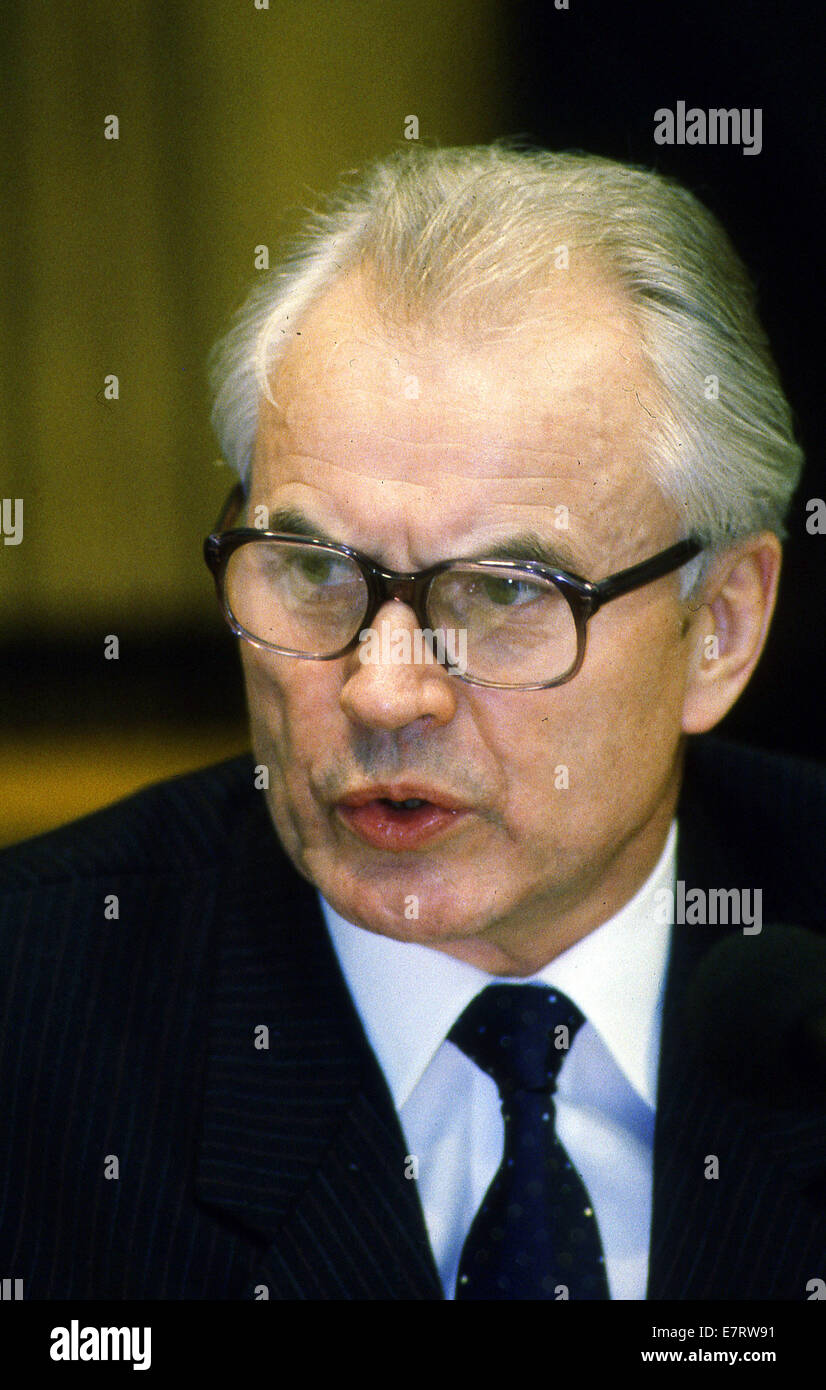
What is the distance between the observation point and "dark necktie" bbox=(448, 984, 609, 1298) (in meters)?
1.36

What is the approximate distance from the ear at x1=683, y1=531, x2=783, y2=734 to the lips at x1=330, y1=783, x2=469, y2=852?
0.34 metres

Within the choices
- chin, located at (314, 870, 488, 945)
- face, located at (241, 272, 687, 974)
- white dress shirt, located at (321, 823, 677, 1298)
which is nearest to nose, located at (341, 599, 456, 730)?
face, located at (241, 272, 687, 974)

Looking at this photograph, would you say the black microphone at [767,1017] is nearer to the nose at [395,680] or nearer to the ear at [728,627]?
the nose at [395,680]

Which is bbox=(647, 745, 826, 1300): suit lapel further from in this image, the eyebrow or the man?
the eyebrow

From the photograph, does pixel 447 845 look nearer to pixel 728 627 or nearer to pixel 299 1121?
pixel 299 1121

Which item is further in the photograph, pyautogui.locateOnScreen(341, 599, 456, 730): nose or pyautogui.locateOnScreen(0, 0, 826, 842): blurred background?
pyautogui.locateOnScreen(0, 0, 826, 842): blurred background

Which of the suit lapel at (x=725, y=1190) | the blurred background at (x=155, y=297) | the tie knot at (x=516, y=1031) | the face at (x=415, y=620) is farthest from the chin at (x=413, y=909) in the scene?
the blurred background at (x=155, y=297)

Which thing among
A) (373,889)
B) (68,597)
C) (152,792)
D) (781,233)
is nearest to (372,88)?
(781,233)

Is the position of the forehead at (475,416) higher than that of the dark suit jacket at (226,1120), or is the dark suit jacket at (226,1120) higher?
the forehead at (475,416)

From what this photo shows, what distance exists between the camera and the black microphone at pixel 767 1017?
86 cm

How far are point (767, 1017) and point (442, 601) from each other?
0.56m
